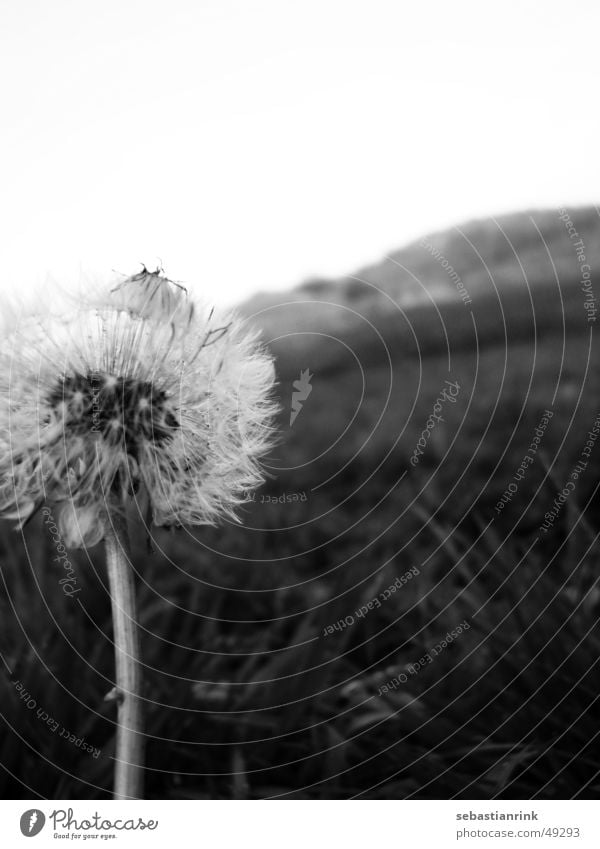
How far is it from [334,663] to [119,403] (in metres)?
0.85

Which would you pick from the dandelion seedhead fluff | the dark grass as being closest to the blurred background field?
the dark grass

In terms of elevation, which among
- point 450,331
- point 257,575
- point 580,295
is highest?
point 450,331

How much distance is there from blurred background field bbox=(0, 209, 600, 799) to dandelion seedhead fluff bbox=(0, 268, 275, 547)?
0.12m

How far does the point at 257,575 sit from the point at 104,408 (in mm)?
1295

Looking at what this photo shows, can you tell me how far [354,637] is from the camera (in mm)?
1557

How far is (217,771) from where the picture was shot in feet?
3.82

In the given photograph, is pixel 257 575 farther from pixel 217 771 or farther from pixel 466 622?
pixel 217 771

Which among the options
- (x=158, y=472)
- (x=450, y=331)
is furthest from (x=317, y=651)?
(x=450, y=331)
